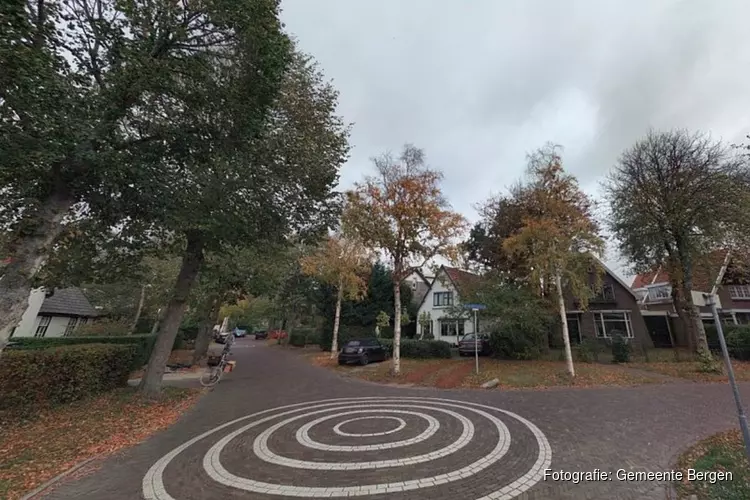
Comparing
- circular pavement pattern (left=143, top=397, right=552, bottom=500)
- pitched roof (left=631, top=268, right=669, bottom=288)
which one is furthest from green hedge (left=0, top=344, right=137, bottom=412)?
pitched roof (left=631, top=268, right=669, bottom=288)

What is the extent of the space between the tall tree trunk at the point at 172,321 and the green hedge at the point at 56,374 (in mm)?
1249

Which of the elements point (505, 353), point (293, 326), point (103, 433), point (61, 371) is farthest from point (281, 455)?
point (293, 326)

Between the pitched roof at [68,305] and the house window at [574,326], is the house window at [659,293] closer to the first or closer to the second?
the house window at [574,326]

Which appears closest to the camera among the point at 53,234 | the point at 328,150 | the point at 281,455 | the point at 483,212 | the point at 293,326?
the point at 281,455

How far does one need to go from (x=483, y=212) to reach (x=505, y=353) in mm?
10184

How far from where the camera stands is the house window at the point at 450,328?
101 feet

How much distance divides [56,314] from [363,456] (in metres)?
29.3

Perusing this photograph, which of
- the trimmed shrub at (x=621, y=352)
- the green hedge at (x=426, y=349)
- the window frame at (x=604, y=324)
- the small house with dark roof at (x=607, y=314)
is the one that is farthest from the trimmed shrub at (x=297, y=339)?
the window frame at (x=604, y=324)

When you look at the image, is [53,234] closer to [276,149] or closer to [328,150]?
[276,149]

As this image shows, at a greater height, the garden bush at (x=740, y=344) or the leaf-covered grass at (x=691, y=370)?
the garden bush at (x=740, y=344)

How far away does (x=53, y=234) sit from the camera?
6.82m

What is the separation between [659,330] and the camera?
2766 centimetres

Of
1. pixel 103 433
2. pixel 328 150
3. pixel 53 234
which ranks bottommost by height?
pixel 103 433

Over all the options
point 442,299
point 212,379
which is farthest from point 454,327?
point 212,379
